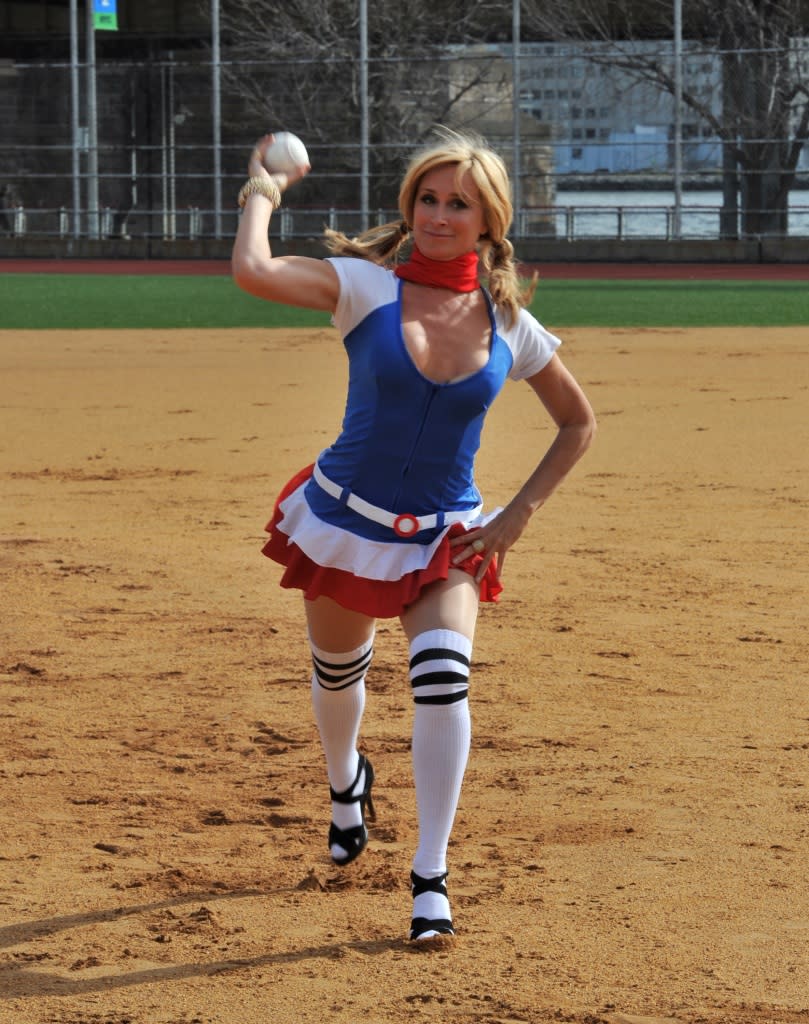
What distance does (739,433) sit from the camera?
12.6m

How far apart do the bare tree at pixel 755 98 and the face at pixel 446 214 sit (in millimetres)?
30302

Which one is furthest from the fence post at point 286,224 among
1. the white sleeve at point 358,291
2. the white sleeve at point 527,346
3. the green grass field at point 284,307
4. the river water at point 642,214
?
the white sleeve at point 358,291

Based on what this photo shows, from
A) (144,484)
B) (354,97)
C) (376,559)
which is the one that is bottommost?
(144,484)

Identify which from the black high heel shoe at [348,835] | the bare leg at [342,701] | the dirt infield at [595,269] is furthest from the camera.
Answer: the dirt infield at [595,269]

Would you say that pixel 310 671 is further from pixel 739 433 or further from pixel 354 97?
pixel 354 97

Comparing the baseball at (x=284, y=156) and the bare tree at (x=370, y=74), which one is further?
the bare tree at (x=370, y=74)

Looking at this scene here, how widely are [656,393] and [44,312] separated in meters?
11.3

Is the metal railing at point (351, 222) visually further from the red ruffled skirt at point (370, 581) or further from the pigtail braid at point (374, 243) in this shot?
the red ruffled skirt at point (370, 581)

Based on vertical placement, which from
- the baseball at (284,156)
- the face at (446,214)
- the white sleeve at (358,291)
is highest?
the baseball at (284,156)

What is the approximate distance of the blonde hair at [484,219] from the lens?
4.02 metres

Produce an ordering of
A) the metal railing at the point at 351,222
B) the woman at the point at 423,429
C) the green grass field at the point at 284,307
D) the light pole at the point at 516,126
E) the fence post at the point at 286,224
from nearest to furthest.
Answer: the woman at the point at 423,429, the green grass field at the point at 284,307, the metal railing at the point at 351,222, the light pole at the point at 516,126, the fence post at the point at 286,224

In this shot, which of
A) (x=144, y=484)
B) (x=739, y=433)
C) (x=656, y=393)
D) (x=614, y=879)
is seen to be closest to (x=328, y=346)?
(x=656, y=393)

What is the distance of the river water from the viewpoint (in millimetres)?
33812

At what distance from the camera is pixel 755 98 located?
33.5m
